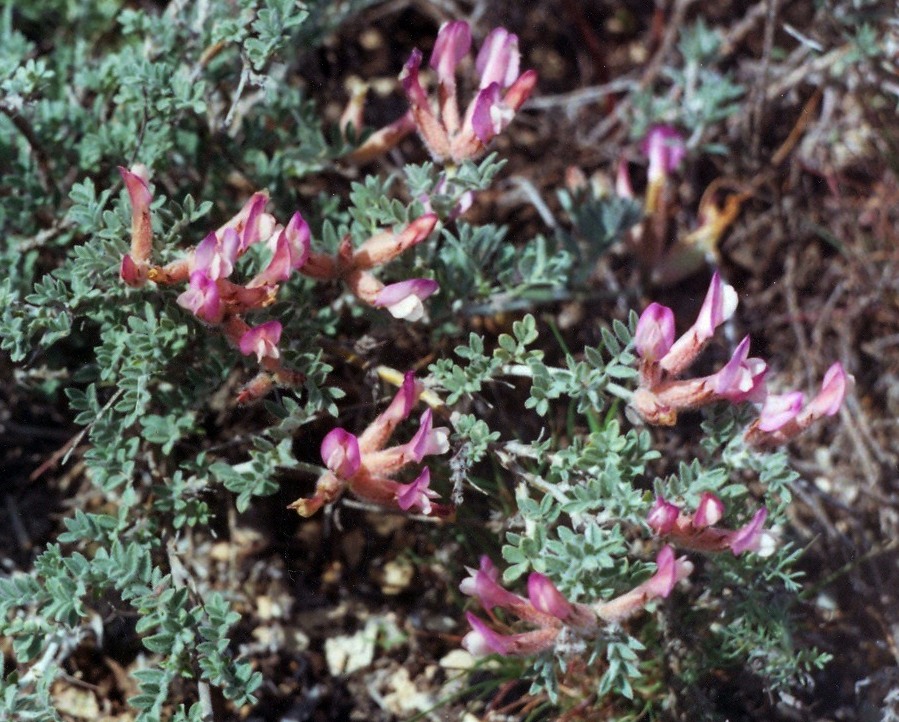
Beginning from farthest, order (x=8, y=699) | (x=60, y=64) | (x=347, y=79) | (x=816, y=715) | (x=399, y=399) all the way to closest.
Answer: (x=347, y=79) < (x=60, y=64) < (x=816, y=715) < (x=399, y=399) < (x=8, y=699)

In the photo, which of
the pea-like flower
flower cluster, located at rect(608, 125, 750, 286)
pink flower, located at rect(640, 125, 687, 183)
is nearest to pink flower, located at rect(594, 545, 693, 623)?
the pea-like flower

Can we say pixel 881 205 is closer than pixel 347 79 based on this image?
Yes

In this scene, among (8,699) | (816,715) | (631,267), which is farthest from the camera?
(631,267)

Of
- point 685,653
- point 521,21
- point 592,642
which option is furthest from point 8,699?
point 521,21

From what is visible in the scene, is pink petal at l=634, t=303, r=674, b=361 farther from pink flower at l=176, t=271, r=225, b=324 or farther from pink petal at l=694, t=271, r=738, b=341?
pink flower at l=176, t=271, r=225, b=324

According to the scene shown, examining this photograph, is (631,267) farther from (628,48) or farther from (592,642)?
(592,642)

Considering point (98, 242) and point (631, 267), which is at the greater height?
point (98, 242)

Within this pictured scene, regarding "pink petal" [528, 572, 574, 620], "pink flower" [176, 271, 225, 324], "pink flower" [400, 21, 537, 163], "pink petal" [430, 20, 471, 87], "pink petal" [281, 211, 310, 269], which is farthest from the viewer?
"pink petal" [430, 20, 471, 87]
